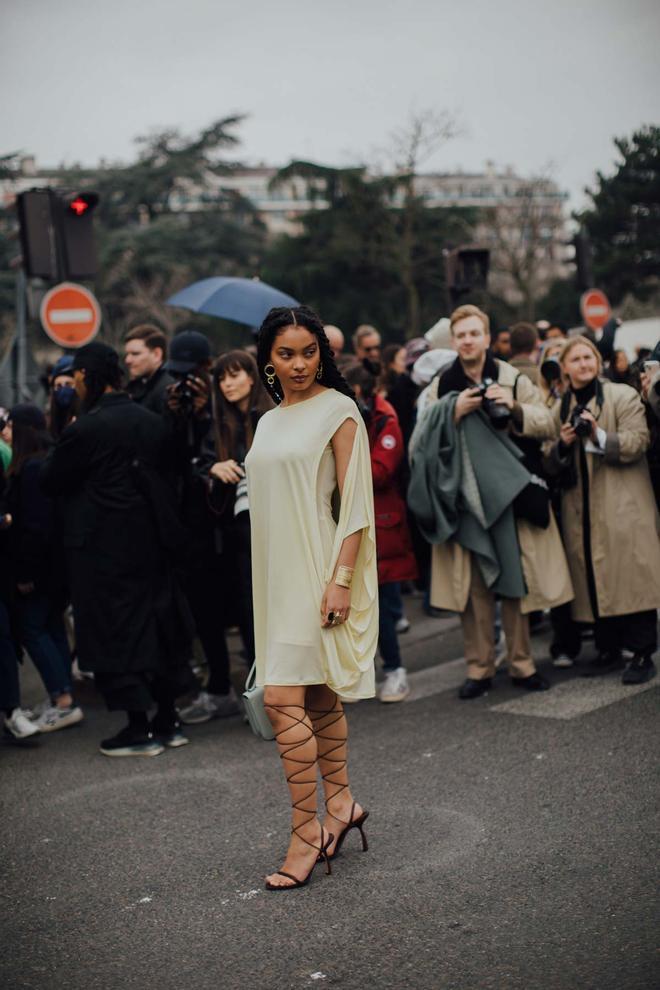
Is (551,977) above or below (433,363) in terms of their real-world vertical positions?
below

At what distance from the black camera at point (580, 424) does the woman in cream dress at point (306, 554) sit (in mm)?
2550

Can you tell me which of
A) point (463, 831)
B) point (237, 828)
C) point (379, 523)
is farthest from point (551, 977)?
point (379, 523)

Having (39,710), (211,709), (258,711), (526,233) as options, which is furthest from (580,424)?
(526,233)

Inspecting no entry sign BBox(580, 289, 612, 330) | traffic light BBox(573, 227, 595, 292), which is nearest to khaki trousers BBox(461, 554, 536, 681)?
no entry sign BBox(580, 289, 612, 330)

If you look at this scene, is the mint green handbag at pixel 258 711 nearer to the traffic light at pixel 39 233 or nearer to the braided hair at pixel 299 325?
the braided hair at pixel 299 325

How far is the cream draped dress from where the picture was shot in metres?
4.19

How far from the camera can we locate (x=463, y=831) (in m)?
4.61

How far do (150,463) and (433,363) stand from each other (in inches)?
87.6

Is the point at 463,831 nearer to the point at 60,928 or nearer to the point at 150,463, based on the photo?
the point at 60,928

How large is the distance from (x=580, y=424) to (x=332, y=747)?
286cm

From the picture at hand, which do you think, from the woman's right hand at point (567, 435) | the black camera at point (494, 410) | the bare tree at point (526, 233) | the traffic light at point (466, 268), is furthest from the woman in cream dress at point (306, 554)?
the bare tree at point (526, 233)

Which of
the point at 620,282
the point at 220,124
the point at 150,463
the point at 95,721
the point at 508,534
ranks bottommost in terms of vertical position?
the point at 95,721

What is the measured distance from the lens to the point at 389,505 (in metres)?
7.13

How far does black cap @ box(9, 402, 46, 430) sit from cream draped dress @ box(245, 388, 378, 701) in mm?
3321
